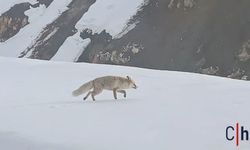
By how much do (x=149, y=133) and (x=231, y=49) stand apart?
26.1 meters

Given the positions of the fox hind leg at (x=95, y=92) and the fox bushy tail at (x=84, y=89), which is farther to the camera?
the fox bushy tail at (x=84, y=89)

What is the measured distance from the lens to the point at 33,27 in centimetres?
5438

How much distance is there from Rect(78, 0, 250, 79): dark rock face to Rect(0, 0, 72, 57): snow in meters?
10.5

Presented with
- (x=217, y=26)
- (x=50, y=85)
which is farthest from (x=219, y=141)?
(x=217, y=26)

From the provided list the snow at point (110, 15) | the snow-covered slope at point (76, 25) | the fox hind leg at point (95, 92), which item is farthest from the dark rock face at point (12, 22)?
the fox hind leg at point (95, 92)

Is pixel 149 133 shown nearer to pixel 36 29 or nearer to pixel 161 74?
pixel 161 74

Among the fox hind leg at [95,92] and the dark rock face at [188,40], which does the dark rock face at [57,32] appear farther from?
the fox hind leg at [95,92]

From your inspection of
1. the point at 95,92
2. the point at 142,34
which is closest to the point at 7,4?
the point at 142,34

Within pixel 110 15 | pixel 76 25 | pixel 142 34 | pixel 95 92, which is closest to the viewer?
pixel 95 92

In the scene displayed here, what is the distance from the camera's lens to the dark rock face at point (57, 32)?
156ft

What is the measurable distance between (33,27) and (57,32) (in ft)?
20.1

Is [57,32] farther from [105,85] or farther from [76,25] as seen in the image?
[105,85]

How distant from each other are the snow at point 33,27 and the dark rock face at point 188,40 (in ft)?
34.5

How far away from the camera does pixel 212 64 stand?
3372 centimetres
